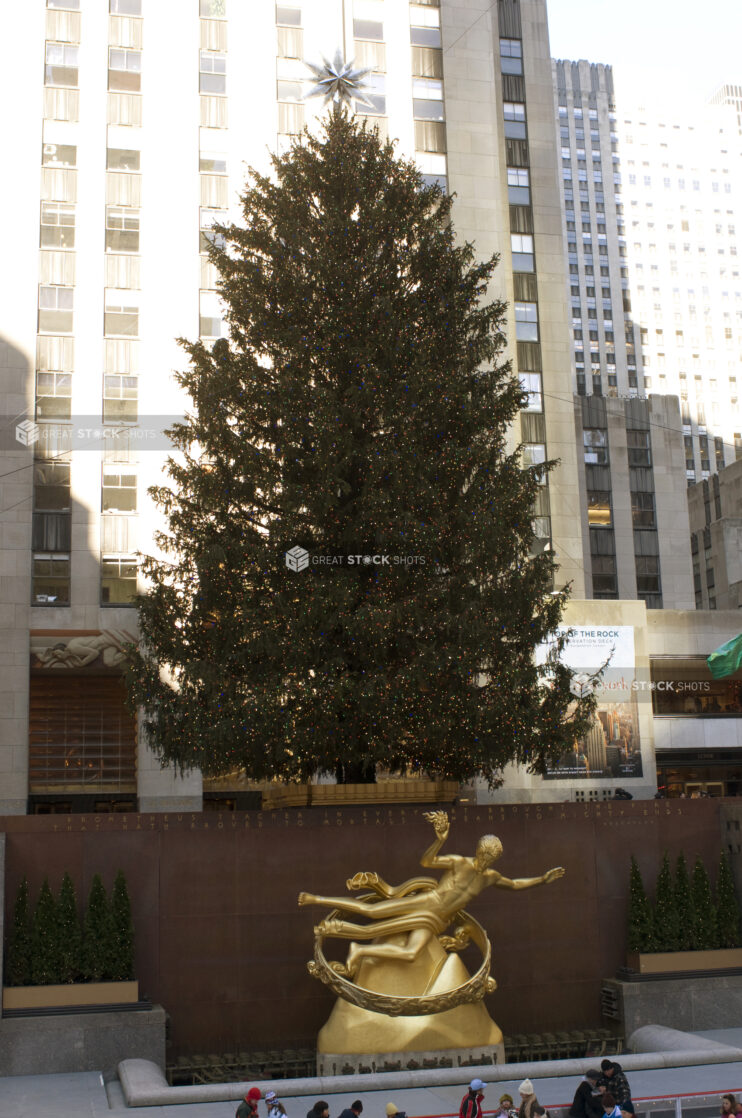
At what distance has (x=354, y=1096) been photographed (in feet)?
51.2

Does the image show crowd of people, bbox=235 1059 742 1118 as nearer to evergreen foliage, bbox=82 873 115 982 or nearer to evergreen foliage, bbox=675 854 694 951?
evergreen foliage, bbox=82 873 115 982

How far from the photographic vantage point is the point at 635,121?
472 feet

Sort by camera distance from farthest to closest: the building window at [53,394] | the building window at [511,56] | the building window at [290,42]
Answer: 1. the building window at [511,56]
2. the building window at [290,42]
3. the building window at [53,394]

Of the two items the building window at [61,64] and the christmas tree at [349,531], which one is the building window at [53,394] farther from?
the christmas tree at [349,531]

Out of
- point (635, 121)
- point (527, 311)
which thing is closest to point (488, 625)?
point (527, 311)

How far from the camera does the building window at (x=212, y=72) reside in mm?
51625

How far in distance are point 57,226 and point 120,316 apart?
15.1 ft

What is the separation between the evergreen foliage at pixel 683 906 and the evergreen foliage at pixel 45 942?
34.0 feet

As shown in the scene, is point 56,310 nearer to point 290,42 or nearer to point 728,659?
point 290,42

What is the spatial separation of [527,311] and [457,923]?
149 feet

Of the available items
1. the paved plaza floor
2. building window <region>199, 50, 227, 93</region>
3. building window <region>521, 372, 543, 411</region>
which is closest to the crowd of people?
the paved plaza floor

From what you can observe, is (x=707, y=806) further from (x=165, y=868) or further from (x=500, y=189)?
(x=500, y=189)

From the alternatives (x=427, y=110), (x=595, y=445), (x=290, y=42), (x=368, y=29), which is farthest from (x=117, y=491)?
(x=595, y=445)

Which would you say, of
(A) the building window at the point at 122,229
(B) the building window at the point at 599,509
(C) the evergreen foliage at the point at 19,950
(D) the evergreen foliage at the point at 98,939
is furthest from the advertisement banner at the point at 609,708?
(C) the evergreen foliage at the point at 19,950
